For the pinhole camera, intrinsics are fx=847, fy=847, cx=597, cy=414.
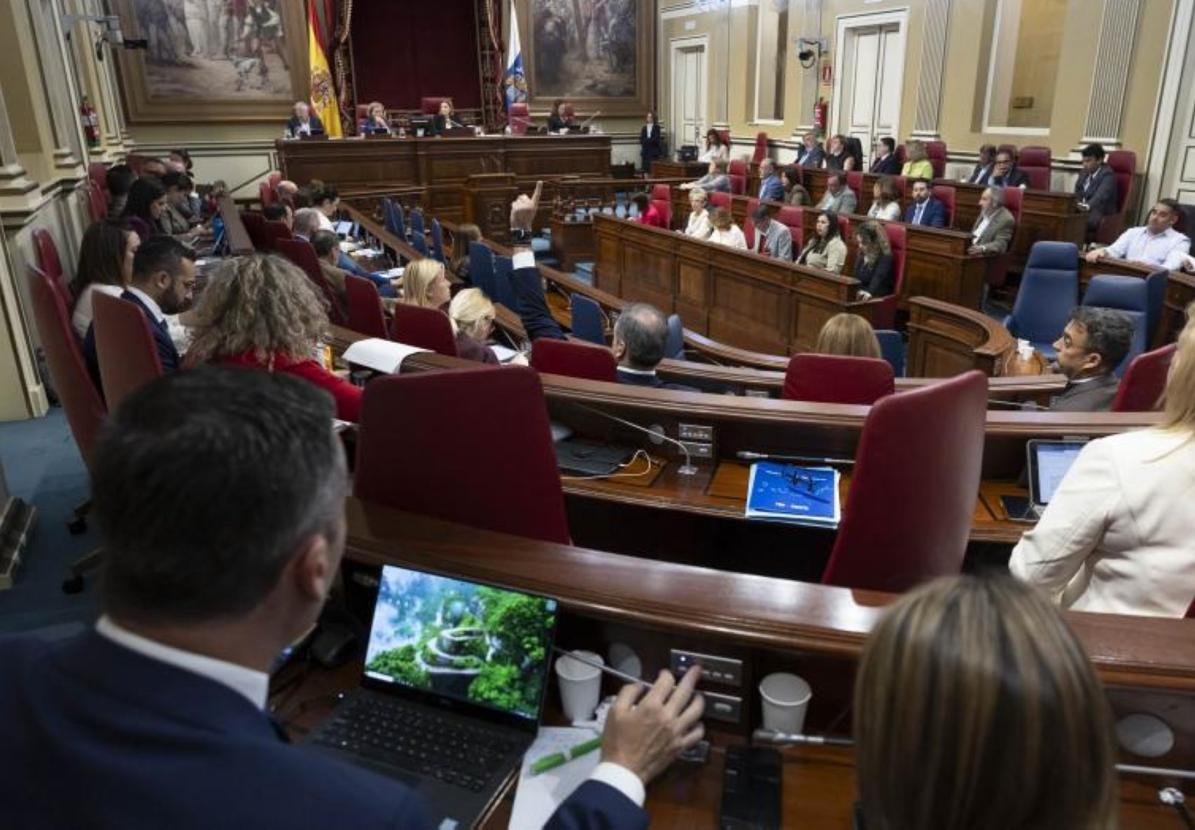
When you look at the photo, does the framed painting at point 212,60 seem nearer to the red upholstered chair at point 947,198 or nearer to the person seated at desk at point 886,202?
the person seated at desk at point 886,202

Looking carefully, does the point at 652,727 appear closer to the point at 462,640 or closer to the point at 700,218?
the point at 462,640

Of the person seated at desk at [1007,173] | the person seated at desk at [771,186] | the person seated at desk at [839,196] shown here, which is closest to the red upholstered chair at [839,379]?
the person seated at desk at [839,196]

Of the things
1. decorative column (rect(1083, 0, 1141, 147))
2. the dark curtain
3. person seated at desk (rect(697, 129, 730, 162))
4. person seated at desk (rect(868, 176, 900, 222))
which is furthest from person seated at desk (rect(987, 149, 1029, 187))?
the dark curtain

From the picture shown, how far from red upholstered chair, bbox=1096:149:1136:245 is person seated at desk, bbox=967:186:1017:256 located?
1.46m

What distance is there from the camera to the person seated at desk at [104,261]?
10.9ft

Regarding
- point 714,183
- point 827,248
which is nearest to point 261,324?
point 827,248

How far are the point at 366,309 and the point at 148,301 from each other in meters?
0.80

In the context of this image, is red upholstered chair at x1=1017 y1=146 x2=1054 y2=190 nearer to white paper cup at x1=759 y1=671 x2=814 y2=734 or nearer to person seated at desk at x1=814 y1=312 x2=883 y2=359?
person seated at desk at x1=814 y1=312 x2=883 y2=359

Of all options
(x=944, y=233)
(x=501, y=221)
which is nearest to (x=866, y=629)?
(x=944, y=233)

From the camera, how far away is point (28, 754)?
0.71 metres

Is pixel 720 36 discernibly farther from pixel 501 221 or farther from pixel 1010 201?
pixel 1010 201

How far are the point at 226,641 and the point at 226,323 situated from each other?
160 centimetres

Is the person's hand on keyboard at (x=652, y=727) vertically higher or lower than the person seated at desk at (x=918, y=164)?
lower

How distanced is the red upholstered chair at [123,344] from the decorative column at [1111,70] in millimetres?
9176
